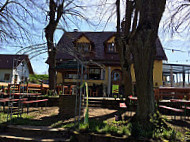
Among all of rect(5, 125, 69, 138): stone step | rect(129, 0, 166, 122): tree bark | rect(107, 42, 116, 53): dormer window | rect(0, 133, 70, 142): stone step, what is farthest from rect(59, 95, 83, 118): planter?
rect(107, 42, 116, 53): dormer window

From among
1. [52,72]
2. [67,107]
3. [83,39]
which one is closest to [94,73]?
[83,39]

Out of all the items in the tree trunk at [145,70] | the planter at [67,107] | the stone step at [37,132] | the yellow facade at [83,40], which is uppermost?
the yellow facade at [83,40]

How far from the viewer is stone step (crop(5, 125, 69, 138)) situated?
480 centimetres

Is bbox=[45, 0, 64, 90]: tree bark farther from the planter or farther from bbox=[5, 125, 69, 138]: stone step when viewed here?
bbox=[5, 125, 69, 138]: stone step

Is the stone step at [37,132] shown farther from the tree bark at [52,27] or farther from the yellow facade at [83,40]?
the yellow facade at [83,40]

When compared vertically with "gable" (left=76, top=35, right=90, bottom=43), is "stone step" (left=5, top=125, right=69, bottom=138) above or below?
below

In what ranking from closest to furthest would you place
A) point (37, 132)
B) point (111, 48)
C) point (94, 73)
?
point (37, 132), point (94, 73), point (111, 48)

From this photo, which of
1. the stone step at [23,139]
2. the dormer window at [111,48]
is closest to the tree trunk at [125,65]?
the stone step at [23,139]

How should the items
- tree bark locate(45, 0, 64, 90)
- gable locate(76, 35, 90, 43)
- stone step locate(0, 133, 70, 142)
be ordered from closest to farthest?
stone step locate(0, 133, 70, 142) < tree bark locate(45, 0, 64, 90) < gable locate(76, 35, 90, 43)

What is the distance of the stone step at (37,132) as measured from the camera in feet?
15.8

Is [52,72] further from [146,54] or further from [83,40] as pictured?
[83,40]

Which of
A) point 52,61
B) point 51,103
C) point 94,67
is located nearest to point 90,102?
point 51,103

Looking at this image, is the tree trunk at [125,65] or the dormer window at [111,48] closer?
the tree trunk at [125,65]

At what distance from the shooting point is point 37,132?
16.1 ft
